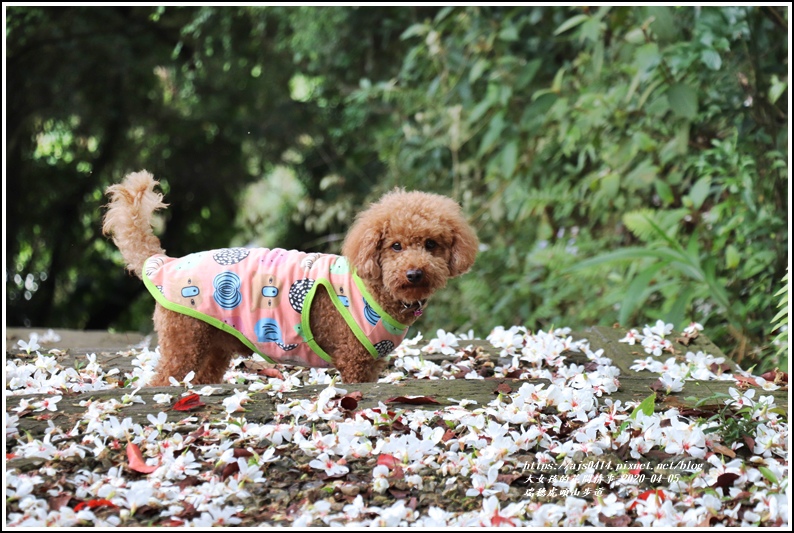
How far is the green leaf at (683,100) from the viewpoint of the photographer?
162 inches

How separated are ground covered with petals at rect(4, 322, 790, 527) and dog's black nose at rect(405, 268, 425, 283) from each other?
41cm

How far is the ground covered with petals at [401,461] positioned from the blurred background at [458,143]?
935 mm

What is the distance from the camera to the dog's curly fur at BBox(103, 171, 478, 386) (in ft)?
9.30

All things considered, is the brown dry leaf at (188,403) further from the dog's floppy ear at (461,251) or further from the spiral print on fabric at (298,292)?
the dog's floppy ear at (461,251)

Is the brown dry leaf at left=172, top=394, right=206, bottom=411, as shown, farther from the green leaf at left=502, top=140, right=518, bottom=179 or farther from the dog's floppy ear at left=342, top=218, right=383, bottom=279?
the green leaf at left=502, top=140, right=518, bottom=179

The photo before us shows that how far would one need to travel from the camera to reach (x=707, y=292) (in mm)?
4180

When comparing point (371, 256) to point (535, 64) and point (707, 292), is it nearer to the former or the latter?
point (707, 292)

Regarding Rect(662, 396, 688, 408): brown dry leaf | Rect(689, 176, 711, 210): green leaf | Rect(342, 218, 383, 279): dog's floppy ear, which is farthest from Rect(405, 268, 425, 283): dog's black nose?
Rect(689, 176, 711, 210): green leaf

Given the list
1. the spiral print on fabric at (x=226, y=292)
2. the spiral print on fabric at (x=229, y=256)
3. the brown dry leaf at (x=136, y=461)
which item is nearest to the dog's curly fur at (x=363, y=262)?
the spiral print on fabric at (x=226, y=292)

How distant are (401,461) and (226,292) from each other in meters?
0.94

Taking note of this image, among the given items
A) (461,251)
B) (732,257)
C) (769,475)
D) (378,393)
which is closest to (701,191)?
(732,257)

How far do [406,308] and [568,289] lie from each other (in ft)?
8.60

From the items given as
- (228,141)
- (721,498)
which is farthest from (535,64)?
(228,141)

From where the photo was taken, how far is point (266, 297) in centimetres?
287
